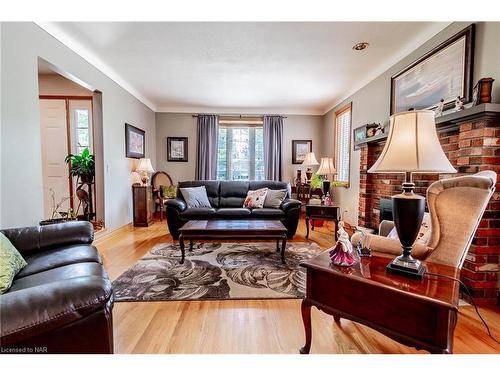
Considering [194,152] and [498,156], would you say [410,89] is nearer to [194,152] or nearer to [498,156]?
[498,156]

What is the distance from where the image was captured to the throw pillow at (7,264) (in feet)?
4.13

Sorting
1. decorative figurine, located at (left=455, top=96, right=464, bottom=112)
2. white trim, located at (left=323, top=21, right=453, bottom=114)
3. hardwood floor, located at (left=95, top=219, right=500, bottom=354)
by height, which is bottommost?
hardwood floor, located at (left=95, top=219, right=500, bottom=354)

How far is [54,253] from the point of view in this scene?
5.62 feet

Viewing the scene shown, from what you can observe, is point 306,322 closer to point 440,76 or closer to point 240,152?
point 440,76

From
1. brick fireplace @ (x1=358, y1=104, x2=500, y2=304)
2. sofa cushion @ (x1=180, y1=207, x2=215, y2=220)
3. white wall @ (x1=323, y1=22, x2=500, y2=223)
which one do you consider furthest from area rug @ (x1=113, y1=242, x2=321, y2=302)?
white wall @ (x1=323, y1=22, x2=500, y2=223)

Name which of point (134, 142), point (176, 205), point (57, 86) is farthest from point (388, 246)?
point (57, 86)

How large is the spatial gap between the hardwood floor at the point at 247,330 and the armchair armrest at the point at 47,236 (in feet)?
2.05

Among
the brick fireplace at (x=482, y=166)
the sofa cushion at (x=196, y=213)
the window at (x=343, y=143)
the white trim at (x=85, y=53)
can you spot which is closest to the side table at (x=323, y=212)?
the window at (x=343, y=143)

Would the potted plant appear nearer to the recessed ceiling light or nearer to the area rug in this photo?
the area rug

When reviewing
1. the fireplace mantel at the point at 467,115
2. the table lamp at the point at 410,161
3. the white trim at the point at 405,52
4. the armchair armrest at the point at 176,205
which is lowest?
the armchair armrest at the point at 176,205

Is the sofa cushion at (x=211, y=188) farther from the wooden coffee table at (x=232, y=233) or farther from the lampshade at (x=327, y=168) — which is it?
the lampshade at (x=327, y=168)

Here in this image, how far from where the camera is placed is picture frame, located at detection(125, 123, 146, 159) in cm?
432

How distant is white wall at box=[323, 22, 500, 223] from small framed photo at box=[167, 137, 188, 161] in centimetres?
334
